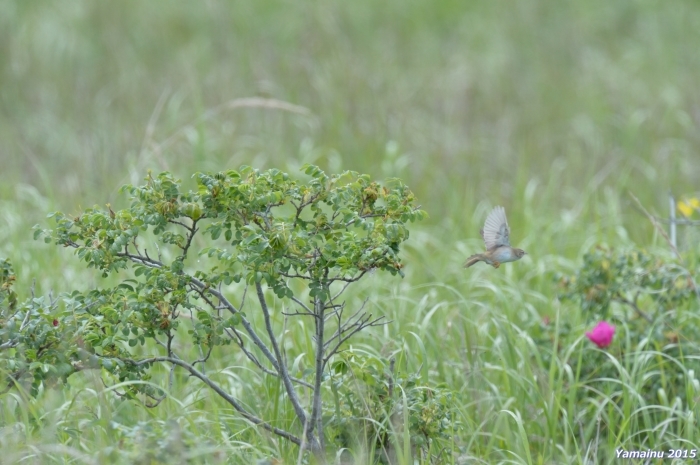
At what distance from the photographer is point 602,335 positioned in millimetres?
3113

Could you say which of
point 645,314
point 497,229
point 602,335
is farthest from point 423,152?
point 497,229

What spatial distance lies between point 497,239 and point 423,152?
11.4 feet

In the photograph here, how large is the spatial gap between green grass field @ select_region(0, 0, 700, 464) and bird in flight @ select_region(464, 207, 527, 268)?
0.41m

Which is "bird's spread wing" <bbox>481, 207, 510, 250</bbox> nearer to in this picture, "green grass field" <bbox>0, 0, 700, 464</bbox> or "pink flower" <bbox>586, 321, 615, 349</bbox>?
"green grass field" <bbox>0, 0, 700, 464</bbox>

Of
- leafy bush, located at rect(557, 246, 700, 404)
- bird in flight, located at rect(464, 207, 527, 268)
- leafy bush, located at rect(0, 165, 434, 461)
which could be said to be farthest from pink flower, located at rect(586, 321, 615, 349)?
leafy bush, located at rect(0, 165, 434, 461)

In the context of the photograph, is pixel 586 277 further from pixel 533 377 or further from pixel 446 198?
pixel 446 198

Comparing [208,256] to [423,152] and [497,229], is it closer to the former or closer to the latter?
[497,229]

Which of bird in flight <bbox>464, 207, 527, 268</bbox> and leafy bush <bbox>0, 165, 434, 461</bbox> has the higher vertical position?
bird in flight <bbox>464, 207, 527, 268</bbox>

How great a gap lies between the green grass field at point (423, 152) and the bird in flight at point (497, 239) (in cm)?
41

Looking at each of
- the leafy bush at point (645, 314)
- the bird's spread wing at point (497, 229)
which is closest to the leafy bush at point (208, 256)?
the bird's spread wing at point (497, 229)

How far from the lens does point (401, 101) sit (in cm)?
640

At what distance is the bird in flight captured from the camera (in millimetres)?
2479

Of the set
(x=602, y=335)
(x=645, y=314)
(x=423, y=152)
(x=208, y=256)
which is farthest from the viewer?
(x=423, y=152)

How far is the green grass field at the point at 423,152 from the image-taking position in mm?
2854
